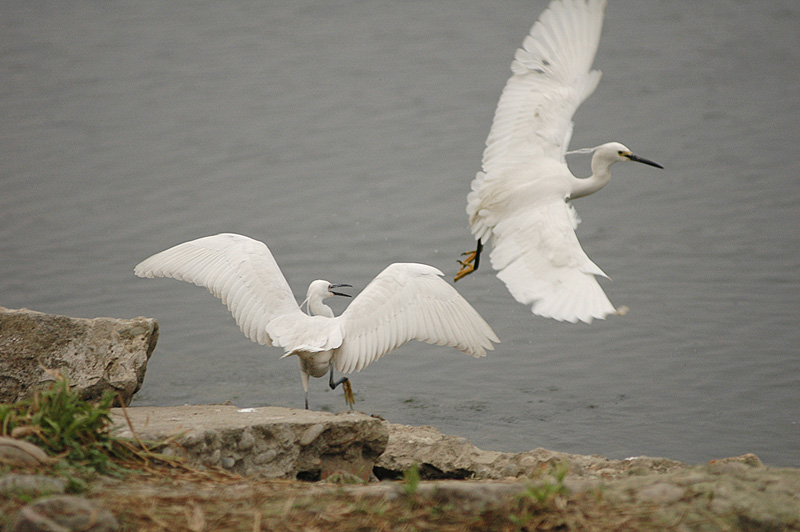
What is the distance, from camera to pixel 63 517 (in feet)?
9.01

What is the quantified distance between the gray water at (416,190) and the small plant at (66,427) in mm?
3758

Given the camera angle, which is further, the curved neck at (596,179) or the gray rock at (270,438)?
the curved neck at (596,179)

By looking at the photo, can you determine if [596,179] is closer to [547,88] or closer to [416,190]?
[547,88]

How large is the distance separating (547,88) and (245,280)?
8.84 feet

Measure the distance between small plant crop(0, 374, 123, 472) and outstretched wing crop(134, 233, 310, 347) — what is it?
7.31 ft

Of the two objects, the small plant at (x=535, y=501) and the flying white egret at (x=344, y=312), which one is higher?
the flying white egret at (x=344, y=312)

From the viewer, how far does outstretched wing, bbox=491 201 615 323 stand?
5.16 meters

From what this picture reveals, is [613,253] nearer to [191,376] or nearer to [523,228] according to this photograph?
[523,228]

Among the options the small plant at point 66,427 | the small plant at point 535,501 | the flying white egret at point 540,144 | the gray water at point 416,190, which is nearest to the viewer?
the small plant at point 535,501

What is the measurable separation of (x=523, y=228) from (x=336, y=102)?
9.47 metres

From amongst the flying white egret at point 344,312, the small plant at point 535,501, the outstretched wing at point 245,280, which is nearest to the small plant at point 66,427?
the small plant at point 535,501

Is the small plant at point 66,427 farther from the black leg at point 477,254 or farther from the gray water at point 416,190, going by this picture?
the black leg at point 477,254

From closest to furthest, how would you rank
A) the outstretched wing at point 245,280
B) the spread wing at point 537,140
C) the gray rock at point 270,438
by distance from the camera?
the gray rock at point 270,438, the outstretched wing at point 245,280, the spread wing at point 537,140

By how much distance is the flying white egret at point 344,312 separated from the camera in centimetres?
559
